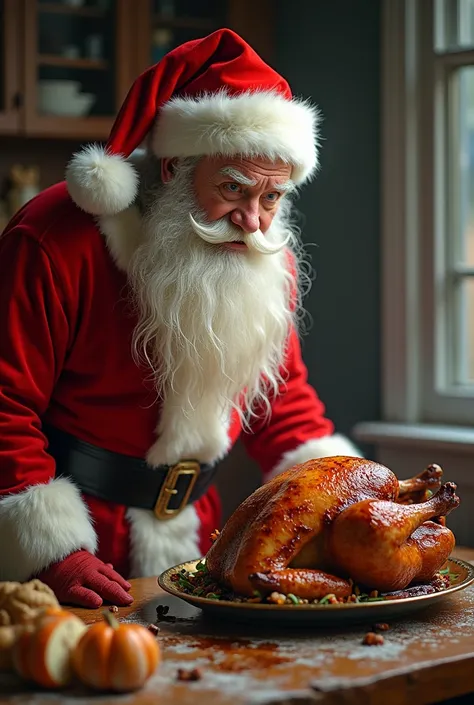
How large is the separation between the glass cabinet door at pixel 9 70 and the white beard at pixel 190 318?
1.29 metres

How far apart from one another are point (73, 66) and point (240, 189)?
5.04 feet

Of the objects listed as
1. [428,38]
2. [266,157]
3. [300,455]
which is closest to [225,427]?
[300,455]

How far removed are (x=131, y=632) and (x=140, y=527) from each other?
729mm

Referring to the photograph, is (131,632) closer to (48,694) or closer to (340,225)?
(48,694)

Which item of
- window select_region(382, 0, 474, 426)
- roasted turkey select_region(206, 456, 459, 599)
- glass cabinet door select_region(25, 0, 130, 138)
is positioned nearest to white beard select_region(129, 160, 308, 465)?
roasted turkey select_region(206, 456, 459, 599)

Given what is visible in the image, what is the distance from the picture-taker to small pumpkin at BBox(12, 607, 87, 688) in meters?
1.00

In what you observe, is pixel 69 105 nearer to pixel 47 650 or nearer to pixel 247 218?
pixel 247 218

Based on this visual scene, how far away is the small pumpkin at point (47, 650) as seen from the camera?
1003mm

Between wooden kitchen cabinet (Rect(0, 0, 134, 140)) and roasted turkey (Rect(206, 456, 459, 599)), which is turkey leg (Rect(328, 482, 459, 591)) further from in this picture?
wooden kitchen cabinet (Rect(0, 0, 134, 140))

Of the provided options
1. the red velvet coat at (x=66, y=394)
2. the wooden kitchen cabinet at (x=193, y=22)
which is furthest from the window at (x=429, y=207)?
the red velvet coat at (x=66, y=394)

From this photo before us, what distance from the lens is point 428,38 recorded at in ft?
8.24

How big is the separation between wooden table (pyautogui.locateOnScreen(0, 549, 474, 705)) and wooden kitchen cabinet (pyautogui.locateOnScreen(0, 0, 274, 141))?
1980 mm

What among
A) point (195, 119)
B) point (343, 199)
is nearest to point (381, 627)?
point (195, 119)

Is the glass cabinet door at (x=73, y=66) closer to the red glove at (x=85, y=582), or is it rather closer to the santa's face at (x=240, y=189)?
the santa's face at (x=240, y=189)
